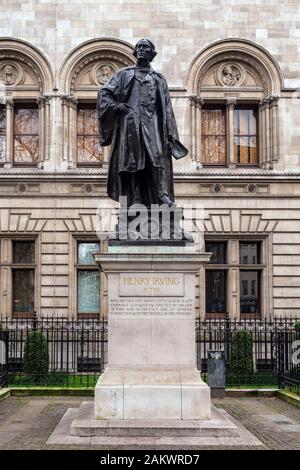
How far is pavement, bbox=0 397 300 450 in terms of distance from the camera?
9930mm

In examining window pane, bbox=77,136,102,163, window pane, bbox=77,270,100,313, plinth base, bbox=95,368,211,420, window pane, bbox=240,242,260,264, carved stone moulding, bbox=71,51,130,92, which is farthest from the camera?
window pane, bbox=77,136,102,163

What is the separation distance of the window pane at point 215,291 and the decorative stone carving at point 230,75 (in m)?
7.15

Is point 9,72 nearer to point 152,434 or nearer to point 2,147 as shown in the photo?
point 2,147

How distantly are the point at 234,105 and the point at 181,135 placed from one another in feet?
8.36

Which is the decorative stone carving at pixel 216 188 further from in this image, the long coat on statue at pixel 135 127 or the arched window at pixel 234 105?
the long coat on statue at pixel 135 127

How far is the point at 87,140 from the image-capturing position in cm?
2648

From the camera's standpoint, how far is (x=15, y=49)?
84.7ft

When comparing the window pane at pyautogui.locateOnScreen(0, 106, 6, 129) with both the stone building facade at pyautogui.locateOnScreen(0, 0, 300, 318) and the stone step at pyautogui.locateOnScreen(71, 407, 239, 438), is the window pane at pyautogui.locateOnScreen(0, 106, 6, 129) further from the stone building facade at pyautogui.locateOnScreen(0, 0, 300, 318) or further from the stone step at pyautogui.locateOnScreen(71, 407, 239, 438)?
the stone step at pyautogui.locateOnScreen(71, 407, 239, 438)

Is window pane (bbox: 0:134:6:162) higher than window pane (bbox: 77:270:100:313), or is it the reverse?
window pane (bbox: 0:134:6:162)

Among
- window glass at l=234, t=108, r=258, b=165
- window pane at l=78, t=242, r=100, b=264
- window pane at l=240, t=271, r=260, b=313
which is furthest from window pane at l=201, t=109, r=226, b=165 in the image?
window pane at l=78, t=242, r=100, b=264

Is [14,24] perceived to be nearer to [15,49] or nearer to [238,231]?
[15,49]

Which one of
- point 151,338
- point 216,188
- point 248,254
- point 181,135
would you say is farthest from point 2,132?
point 151,338

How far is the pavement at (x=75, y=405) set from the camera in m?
9.93

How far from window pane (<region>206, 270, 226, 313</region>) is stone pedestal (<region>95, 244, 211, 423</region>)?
1498cm
